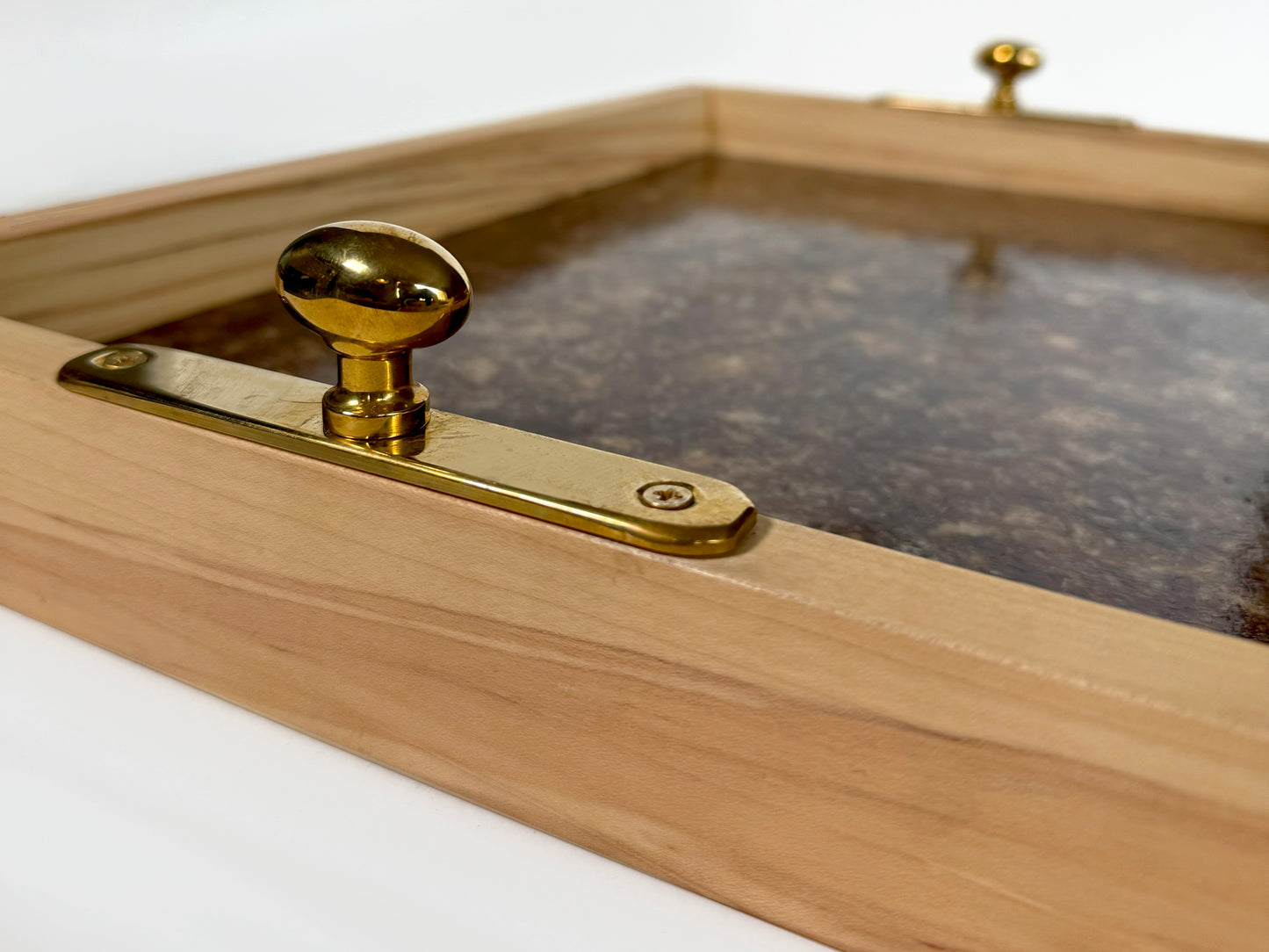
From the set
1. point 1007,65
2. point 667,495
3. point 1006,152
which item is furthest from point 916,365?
point 1007,65

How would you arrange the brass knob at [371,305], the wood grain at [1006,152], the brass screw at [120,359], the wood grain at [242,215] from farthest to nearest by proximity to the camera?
the wood grain at [1006,152], the wood grain at [242,215], the brass screw at [120,359], the brass knob at [371,305]

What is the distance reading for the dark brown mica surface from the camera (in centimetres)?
84

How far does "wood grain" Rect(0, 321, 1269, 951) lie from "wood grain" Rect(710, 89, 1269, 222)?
1308mm

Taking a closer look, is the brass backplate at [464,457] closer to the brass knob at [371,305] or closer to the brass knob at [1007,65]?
the brass knob at [371,305]

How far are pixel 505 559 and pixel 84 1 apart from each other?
1.42m

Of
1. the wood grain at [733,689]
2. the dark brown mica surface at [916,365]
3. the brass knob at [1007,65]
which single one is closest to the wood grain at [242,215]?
the dark brown mica surface at [916,365]

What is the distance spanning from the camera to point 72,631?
0.94m

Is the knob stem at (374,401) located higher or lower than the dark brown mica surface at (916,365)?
higher

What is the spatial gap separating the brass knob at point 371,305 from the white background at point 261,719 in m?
0.23

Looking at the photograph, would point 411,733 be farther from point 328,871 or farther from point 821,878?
point 821,878

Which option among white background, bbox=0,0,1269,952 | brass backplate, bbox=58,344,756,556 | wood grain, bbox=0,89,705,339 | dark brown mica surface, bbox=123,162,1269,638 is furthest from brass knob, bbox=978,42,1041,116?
brass backplate, bbox=58,344,756,556

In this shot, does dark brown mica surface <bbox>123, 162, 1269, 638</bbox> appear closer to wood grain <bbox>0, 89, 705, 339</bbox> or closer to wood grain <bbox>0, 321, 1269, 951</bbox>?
wood grain <bbox>0, 89, 705, 339</bbox>

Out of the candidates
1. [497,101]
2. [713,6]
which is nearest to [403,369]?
[497,101]

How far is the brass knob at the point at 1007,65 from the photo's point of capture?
1898 millimetres
